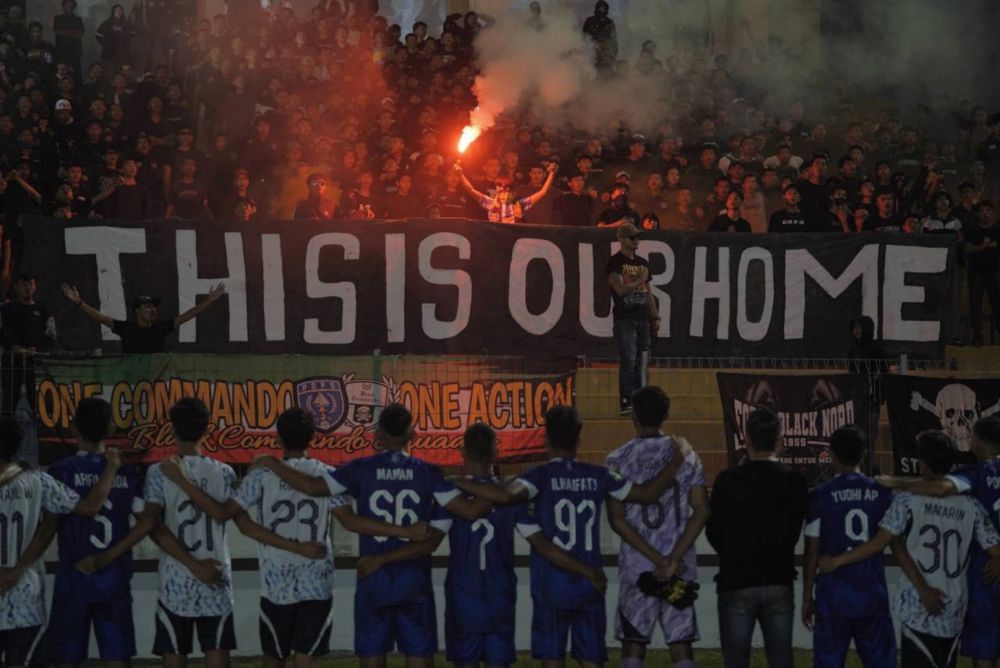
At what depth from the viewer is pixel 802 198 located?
51.5 feet

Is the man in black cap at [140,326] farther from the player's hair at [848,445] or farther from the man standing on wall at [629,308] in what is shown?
the player's hair at [848,445]

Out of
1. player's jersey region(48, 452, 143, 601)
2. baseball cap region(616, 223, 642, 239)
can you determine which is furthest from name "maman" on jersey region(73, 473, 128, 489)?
baseball cap region(616, 223, 642, 239)

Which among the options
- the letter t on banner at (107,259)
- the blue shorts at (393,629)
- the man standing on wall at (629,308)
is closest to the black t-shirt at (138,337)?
the letter t on banner at (107,259)

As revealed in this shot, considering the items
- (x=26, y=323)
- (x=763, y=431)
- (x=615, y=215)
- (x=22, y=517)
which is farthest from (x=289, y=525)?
(x=615, y=215)

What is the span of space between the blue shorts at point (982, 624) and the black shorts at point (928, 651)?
0.18m

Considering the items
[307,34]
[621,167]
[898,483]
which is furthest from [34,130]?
[898,483]

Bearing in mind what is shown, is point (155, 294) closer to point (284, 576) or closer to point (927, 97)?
point (284, 576)

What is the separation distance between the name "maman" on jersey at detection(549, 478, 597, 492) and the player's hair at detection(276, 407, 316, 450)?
4.40 ft

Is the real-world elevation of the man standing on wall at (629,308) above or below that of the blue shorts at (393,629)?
above

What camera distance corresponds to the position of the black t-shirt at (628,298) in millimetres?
12680

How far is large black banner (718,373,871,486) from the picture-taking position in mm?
11641

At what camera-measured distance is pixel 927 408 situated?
11883 mm

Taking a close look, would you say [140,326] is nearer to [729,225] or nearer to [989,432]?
[729,225]

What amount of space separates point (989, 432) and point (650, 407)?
1.97m
